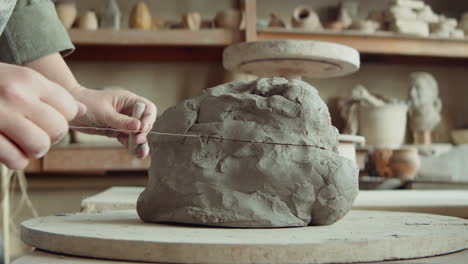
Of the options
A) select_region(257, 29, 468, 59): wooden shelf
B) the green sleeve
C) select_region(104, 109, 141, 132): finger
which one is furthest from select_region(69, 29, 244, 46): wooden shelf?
select_region(104, 109, 141, 132): finger

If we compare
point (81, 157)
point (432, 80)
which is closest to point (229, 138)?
point (81, 157)

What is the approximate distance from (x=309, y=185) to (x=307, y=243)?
267 millimetres

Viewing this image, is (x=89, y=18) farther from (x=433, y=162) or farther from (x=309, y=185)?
(x=309, y=185)

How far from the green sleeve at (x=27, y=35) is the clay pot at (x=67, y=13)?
1579 millimetres

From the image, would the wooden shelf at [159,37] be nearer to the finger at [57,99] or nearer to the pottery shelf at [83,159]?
the pottery shelf at [83,159]

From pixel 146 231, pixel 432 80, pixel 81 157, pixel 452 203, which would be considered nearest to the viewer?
pixel 146 231

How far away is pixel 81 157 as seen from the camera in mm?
2887

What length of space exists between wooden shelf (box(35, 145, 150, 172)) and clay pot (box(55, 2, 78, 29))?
1.89 feet

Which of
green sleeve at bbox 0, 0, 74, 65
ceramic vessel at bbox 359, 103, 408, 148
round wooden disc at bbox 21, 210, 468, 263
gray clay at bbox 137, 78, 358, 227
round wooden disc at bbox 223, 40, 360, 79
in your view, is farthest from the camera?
ceramic vessel at bbox 359, 103, 408, 148

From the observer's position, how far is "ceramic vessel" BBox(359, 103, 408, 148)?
310 cm

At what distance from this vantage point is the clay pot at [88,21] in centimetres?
292

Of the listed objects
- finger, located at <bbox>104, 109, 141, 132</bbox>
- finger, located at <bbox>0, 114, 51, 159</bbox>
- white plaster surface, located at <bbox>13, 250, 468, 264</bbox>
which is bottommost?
white plaster surface, located at <bbox>13, 250, 468, 264</bbox>

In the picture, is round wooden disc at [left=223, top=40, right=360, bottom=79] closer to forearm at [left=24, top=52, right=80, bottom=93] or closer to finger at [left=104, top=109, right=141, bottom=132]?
forearm at [left=24, top=52, right=80, bottom=93]

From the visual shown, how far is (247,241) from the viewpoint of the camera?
0.85m
